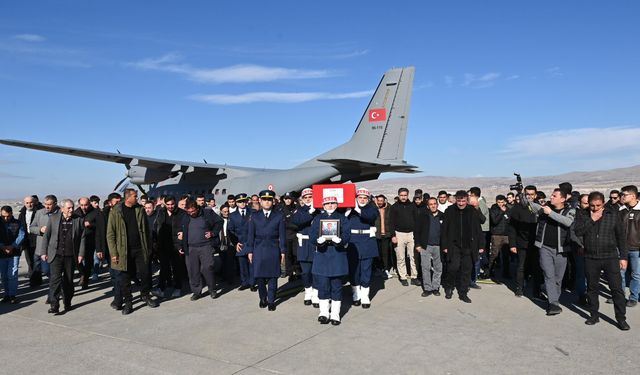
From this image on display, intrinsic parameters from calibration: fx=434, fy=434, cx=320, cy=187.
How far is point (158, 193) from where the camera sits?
18.8 meters

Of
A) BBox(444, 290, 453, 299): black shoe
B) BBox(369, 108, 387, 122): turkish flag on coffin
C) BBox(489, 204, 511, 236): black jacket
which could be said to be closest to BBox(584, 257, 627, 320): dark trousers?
BBox(444, 290, 453, 299): black shoe

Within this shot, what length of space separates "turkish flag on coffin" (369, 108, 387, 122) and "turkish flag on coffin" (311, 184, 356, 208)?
9.22 m

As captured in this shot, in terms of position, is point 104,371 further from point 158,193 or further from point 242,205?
point 158,193

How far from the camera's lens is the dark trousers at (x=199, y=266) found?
321 inches

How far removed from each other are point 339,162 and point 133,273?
8.37 m

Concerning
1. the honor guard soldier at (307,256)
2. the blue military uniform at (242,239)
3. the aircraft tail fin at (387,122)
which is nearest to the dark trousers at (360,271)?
the honor guard soldier at (307,256)

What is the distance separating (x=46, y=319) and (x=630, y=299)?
9.42 metres

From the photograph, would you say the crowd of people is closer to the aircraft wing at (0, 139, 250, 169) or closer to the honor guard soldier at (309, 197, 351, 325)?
the honor guard soldier at (309, 197, 351, 325)

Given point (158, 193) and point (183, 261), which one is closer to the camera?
point (183, 261)

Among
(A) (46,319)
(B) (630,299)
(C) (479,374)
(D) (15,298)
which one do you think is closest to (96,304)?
(A) (46,319)

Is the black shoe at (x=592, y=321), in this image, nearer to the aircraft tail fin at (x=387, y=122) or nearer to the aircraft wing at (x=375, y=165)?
the aircraft wing at (x=375, y=165)

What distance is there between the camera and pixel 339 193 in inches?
264

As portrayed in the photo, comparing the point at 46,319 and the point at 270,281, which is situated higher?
Result: the point at 270,281

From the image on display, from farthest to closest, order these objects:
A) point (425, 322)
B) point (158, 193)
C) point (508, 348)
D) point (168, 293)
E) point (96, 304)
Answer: point (158, 193) → point (168, 293) → point (96, 304) → point (425, 322) → point (508, 348)
